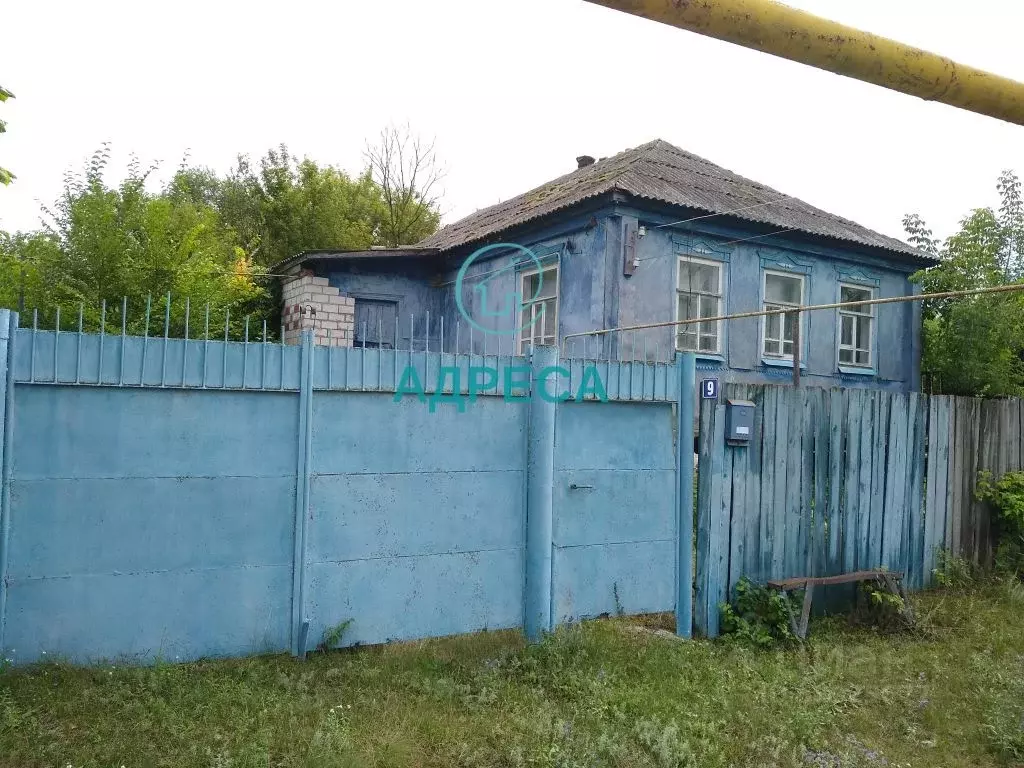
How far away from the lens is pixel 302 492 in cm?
444

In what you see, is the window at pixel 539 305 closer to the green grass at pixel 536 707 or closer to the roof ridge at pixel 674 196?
the roof ridge at pixel 674 196

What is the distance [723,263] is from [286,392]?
343 inches

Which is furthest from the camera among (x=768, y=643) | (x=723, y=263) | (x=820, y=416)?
(x=723, y=263)

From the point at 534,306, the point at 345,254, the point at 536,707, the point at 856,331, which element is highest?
the point at 345,254

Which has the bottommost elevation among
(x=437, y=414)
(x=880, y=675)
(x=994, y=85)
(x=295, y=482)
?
(x=880, y=675)

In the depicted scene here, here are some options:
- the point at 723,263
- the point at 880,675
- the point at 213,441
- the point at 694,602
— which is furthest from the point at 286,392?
the point at 723,263

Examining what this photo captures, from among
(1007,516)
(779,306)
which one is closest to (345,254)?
(779,306)

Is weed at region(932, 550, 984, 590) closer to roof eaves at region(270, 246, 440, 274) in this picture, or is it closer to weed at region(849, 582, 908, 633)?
weed at region(849, 582, 908, 633)

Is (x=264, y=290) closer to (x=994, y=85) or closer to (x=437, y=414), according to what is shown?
(x=437, y=414)

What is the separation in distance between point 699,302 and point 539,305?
242 cm

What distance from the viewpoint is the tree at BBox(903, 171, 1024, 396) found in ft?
40.2

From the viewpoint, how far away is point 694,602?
18.5 feet

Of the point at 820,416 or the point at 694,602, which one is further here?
the point at 820,416
